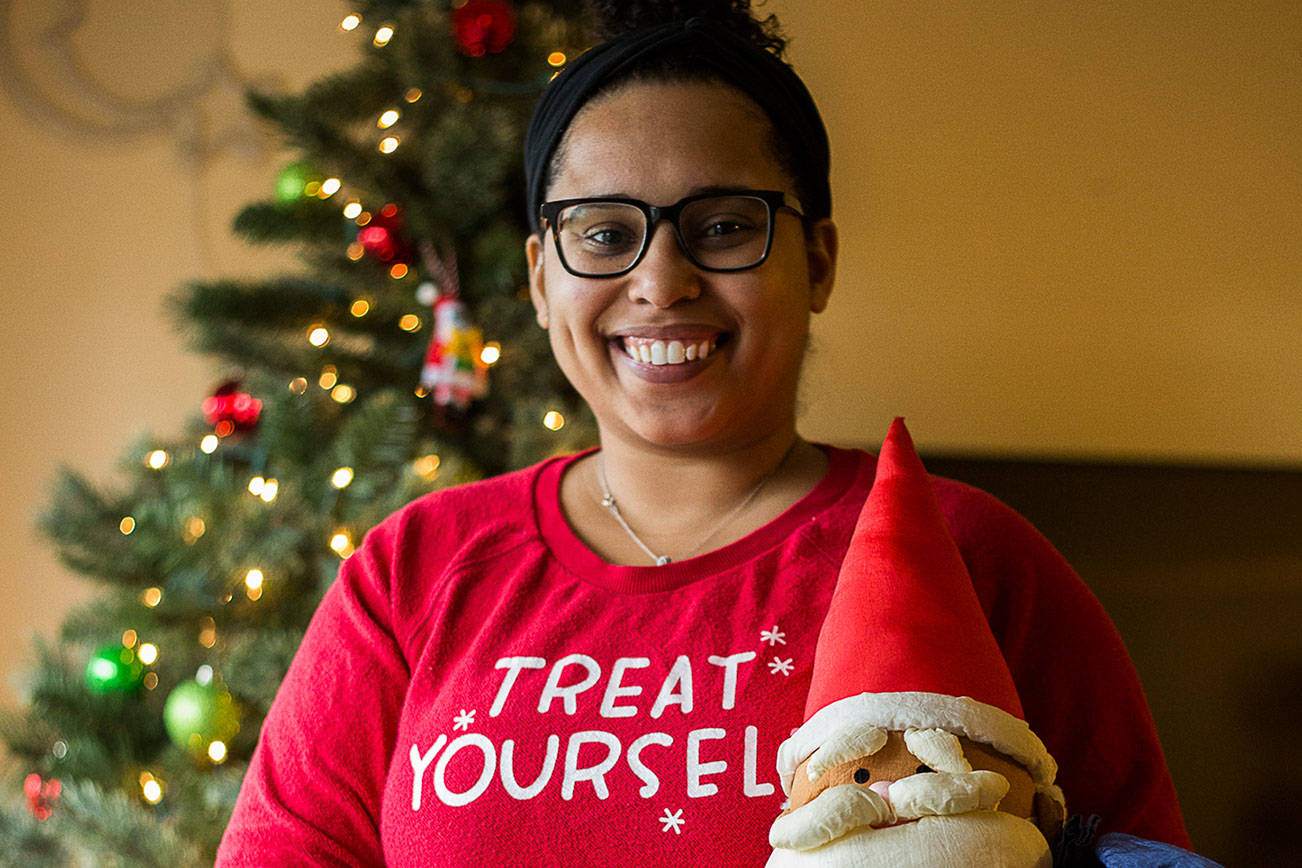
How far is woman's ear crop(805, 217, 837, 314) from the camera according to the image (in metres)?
0.99

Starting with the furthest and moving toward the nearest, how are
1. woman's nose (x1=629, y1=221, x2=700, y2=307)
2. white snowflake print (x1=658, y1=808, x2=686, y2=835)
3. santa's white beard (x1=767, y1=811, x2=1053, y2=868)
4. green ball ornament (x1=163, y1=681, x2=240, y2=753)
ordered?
1. green ball ornament (x1=163, y1=681, x2=240, y2=753)
2. woman's nose (x1=629, y1=221, x2=700, y2=307)
3. white snowflake print (x1=658, y1=808, x2=686, y2=835)
4. santa's white beard (x1=767, y1=811, x2=1053, y2=868)

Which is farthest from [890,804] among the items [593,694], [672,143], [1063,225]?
[1063,225]

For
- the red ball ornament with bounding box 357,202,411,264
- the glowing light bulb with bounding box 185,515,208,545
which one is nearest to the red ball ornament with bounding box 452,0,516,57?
the red ball ornament with bounding box 357,202,411,264

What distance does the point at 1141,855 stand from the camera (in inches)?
23.3

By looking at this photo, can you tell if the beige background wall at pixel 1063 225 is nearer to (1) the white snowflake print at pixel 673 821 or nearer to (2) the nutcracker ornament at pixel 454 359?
(2) the nutcracker ornament at pixel 454 359

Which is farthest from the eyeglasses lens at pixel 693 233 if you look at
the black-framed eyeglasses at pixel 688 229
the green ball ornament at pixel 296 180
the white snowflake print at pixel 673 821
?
the green ball ornament at pixel 296 180

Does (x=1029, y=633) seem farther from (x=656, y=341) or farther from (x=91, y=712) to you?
(x=91, y=712)

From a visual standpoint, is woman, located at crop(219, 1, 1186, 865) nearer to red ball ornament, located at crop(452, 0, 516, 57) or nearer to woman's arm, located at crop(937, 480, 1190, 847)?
woman's arm, located at crop(937, 480, 1190, 847)

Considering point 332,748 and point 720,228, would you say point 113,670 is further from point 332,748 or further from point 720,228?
point 720,228

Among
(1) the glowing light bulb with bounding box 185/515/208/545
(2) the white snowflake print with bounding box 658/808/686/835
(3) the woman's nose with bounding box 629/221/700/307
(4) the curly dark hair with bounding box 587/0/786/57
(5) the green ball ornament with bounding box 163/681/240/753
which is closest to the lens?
(2) the white snowflake print with bounding box 658/808/686/835

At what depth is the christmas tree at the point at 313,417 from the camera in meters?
1.52

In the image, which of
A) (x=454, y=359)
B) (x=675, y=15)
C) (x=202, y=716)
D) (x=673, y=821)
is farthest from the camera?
(x=454, y=359)

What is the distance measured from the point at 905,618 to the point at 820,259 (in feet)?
1.53

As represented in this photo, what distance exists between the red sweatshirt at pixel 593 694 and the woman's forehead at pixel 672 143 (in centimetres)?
29
